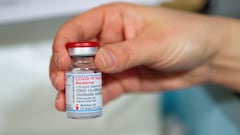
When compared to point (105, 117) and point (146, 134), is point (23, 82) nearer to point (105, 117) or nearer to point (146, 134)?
point (105, 117)

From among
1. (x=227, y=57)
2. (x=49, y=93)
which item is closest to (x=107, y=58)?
(x=227, y=57)

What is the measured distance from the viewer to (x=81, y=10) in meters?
0.97

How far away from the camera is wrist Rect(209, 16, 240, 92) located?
86 centimetres

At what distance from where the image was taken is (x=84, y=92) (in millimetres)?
590

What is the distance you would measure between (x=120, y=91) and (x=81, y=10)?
233 mm

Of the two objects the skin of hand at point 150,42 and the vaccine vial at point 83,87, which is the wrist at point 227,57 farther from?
the vaccine vial at point 83,87

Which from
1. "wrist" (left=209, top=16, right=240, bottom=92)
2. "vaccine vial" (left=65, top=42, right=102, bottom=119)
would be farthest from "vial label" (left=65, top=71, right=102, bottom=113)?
"wrist" (left=209, top=16, right=240, bottom=92)

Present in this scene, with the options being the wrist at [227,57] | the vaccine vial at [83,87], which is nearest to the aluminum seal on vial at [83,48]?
the vaccine vial at [83,87]

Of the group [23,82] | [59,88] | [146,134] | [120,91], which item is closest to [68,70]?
[59,88]

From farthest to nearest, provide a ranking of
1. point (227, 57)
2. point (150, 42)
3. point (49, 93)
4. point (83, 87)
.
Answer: point (49, 93), point (227, 57), point (150, 42), point (83, 87)

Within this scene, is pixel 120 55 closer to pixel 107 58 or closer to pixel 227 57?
pixel 107 58

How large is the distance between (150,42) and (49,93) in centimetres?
45

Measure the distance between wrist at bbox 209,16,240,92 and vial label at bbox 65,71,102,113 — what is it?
36 cm

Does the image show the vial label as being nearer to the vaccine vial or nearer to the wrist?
the vaccine vial
